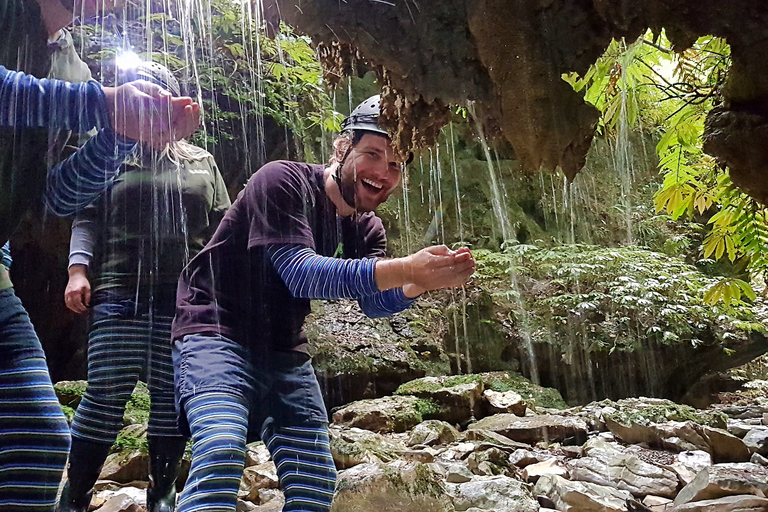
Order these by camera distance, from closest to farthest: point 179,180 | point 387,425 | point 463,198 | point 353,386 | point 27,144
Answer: point 27,144, point 179,180, point 387,425, point 353,386, point 463,198

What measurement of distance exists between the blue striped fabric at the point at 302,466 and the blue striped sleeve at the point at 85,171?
82 centimetres

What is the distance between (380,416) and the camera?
3.44 m

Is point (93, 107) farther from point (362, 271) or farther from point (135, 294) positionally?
point (362, 271)

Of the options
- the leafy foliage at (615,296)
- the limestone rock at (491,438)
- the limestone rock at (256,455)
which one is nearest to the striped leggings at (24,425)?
the limestone rock at (256,455)

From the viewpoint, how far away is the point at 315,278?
1.19m

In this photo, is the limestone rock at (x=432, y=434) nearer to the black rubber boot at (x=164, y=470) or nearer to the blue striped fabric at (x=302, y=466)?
the black rubber boot at (x=164, y=470)

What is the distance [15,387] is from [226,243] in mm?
568

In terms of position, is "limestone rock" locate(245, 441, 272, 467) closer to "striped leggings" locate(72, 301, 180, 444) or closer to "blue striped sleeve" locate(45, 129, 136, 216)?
"striped leggings" locate(72, 301, 180, 444)

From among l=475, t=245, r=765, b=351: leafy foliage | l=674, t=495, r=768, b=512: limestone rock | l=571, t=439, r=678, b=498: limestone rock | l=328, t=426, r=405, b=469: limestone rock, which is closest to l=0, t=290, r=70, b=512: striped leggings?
l=328, t=426, r=405, b=469: limestone rock

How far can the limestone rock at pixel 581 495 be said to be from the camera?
1.90 metres

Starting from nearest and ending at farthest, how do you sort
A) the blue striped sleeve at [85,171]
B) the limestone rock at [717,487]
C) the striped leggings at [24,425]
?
the striped leggings at [24,425], the blue striped sleeve at [85,171], the limestone rock at [717,487]

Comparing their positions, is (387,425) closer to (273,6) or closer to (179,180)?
(179,180)

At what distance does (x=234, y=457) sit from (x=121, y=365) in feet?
2.07

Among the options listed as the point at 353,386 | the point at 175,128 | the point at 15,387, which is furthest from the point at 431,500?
the point at 353,386
